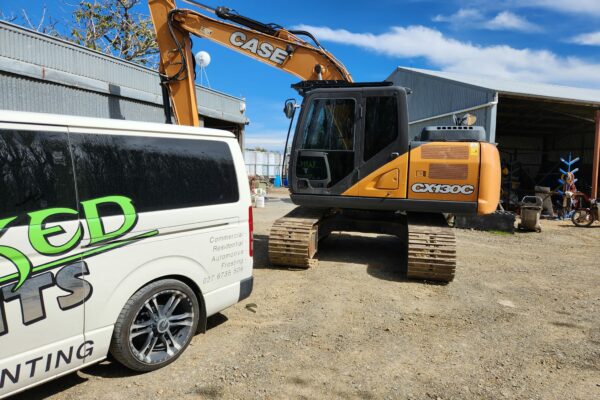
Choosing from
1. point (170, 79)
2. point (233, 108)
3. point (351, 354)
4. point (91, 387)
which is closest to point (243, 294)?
point (351, 354)

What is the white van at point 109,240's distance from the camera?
2.45 metres

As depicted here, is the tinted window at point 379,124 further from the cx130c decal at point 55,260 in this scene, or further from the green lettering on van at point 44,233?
the green lettering on van at point 44,233

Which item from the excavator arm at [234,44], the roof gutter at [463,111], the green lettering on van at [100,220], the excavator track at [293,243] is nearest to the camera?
the green lettering on van at [100,220]

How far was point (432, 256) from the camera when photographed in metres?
5.79

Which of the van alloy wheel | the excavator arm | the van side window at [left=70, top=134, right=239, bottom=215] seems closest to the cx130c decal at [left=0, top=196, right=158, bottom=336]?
the van side window at [left=70, top=134, right=239, bottom=215]

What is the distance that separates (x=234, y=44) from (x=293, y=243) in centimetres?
409

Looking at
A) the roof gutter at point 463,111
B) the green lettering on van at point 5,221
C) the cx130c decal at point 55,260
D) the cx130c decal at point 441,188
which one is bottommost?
the cx130c decal at point 55,260

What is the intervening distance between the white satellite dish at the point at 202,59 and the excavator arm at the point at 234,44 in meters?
6.35

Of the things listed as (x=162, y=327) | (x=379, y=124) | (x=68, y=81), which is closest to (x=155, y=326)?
(x=162, y=327)

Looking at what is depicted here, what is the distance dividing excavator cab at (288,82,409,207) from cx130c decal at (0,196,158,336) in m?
3.95

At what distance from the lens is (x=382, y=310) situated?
4.86 metres

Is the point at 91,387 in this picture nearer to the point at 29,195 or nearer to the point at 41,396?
the point at 41,396

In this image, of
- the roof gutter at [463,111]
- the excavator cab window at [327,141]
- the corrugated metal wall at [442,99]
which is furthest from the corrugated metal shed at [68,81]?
the corrugated metal wall at [442,99]

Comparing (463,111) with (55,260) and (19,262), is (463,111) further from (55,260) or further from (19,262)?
(19,262)
